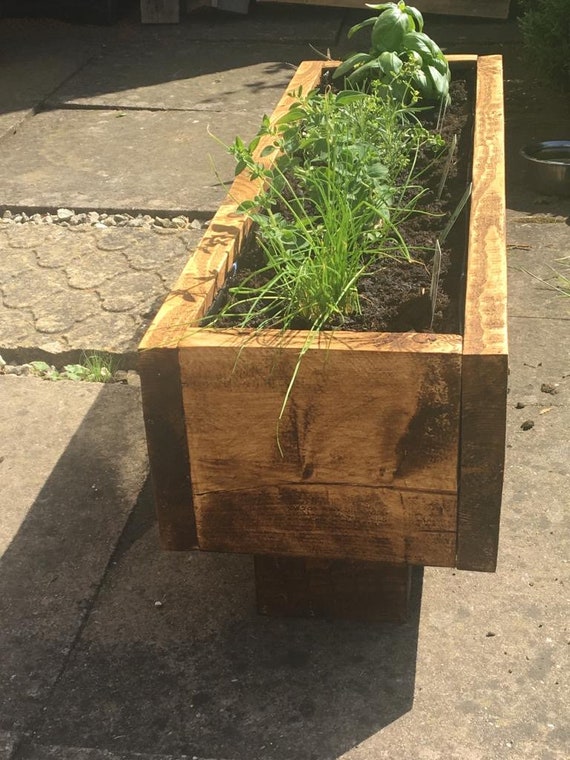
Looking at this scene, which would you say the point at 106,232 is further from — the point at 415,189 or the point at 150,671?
the point at 150,671

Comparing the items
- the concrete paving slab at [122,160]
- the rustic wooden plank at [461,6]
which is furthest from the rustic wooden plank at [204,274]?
the rustic wooden plank at [461,6]

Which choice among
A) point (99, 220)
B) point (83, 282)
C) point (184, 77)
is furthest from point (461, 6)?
point (83, 282)

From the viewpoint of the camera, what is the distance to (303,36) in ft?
23.7

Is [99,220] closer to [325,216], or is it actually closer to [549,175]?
[549,175]

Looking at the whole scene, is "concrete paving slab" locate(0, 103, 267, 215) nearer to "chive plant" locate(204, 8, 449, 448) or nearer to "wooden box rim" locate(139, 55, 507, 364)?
"chive plant" locate(204, 8, 449, 448)

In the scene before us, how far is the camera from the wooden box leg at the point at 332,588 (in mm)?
2199

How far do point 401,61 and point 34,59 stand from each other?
4042mm

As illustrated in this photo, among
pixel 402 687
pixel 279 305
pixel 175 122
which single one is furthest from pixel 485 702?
pixel 175 122

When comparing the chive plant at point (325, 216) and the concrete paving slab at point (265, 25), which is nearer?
the chive plant at point (325, 216)

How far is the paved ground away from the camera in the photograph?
2027mm

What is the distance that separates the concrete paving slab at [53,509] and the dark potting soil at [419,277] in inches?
28.3

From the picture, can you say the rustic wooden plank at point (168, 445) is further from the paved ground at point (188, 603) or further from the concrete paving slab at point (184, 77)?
the concrete paving slab at point (184, 77)

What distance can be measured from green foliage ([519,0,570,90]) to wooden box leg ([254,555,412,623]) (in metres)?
3.96

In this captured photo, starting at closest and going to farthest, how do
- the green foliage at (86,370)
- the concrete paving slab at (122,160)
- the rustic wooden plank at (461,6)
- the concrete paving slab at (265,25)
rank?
the green foliage at (86,370), the concrete paving slab at (122,160), the concrete paving slab at (265,25), the rustic wooden plank at (461,6)
